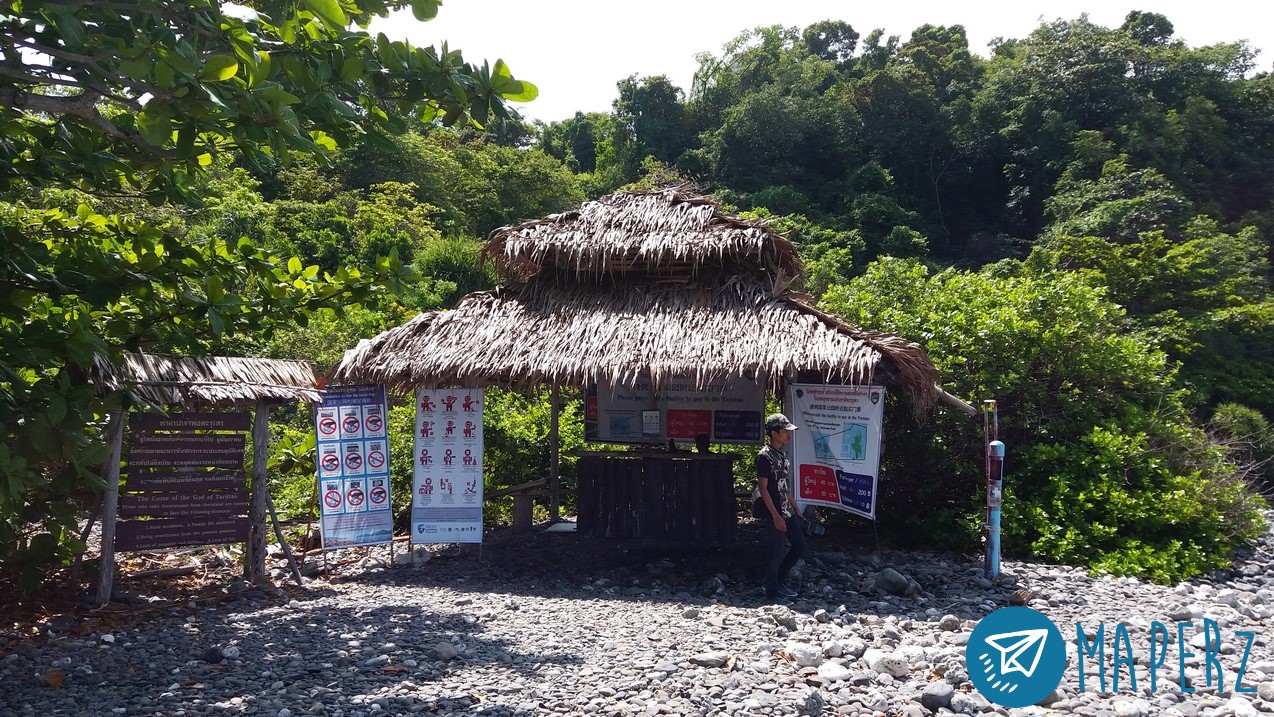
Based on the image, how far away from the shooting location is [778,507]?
707 centimetres

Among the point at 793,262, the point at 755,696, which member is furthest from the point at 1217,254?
the point at 755,696

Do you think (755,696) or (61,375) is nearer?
(61,375)

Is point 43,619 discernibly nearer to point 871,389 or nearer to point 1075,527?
point 871,389

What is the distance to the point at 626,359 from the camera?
8.19 m

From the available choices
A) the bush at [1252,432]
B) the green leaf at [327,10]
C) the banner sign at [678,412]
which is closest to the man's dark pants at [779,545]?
the banner sign at [678,412]

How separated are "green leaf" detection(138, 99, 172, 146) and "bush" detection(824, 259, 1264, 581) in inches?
319

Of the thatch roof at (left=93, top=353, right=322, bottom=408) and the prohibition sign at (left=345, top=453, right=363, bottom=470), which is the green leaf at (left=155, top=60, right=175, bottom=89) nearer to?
the thatch roof at (left=93, top=353, right=322, bottom=408)

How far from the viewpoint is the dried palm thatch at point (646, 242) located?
29.0 feet

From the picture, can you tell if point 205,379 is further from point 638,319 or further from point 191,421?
point 638,319

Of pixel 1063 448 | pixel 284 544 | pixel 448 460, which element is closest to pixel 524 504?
pixel 448 460

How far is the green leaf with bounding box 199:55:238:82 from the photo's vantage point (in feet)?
11.6

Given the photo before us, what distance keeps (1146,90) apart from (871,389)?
3172 centimetres

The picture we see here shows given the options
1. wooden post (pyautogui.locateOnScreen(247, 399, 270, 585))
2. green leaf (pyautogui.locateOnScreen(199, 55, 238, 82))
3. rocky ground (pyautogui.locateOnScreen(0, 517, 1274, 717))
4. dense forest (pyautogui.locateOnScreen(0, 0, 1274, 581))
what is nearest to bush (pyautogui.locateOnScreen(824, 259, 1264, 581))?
dense forest (pyautogui.locateOnScreen(0, 0, 1274, 581))

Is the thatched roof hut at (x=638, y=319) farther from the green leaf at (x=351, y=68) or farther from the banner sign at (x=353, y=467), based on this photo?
the green leaf at (x=351, y=68)
